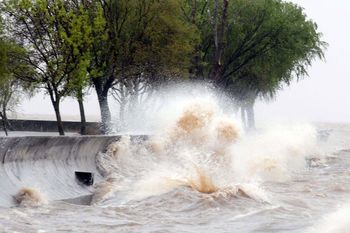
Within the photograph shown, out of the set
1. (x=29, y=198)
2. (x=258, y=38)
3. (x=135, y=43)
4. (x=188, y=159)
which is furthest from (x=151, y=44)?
(x=29, y=198)

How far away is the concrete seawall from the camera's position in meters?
16.8

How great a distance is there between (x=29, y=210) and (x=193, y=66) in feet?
106

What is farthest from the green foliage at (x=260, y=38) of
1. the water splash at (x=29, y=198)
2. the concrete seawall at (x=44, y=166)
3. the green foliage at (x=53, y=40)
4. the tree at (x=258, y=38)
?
the water splash at (x=29, y=198)

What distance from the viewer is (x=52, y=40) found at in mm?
30875

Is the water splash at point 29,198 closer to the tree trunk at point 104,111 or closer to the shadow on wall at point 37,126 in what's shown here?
the tree trunk at point 104,111

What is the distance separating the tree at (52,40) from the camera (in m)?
30.2

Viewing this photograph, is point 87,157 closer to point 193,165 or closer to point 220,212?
point 193,165

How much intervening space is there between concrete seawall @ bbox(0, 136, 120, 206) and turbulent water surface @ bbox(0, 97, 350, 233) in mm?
31

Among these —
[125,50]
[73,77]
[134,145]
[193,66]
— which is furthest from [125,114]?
[134,145]

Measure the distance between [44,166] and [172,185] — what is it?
10.8 ft

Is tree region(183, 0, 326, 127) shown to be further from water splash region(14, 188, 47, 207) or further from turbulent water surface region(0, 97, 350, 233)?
water splash region(14, 188, 47, 207)

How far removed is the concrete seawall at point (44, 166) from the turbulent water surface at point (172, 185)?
0.03m

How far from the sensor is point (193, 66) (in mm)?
46125

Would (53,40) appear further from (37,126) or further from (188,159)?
(188,159)
